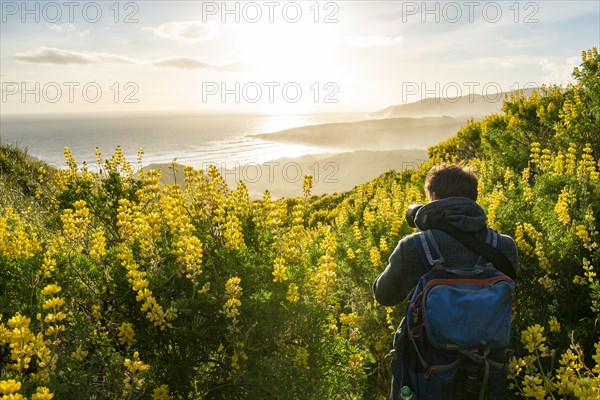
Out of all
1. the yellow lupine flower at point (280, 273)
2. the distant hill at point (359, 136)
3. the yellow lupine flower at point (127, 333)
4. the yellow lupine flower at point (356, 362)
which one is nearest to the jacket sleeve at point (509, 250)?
the yellow lupine flower at point (356, 362)

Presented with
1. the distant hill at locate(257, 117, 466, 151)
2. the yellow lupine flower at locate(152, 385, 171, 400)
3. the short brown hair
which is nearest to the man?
the short brown hair

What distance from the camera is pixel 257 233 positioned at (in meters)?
4.11

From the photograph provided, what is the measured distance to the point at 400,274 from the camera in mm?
2701

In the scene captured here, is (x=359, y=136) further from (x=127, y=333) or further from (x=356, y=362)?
(x=127, y=333)

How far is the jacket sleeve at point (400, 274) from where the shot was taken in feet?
8.70

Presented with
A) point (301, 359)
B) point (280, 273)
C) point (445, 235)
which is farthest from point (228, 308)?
point (445, 235)

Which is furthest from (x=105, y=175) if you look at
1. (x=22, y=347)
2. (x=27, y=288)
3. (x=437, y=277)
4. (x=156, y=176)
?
(x=437, y=277)

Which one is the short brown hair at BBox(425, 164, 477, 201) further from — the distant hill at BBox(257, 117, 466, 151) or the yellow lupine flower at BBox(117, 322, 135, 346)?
the distant hill at BBox(257, 117, 466, 151)

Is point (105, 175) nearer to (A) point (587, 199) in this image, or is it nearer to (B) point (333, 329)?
(B) point (333, 329)

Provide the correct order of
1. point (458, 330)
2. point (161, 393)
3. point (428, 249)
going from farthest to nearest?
point (161, 393) → point (428, 249) → point (458, 330)

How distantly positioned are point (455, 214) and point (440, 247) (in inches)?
9.4

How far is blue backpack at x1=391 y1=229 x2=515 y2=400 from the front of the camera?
2.37 m

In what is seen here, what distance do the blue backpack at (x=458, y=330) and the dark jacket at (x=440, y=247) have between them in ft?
0.25

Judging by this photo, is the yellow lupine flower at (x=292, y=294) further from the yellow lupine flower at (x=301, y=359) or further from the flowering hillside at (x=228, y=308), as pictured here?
the yellow lupine flower at (x=301, y=359)
